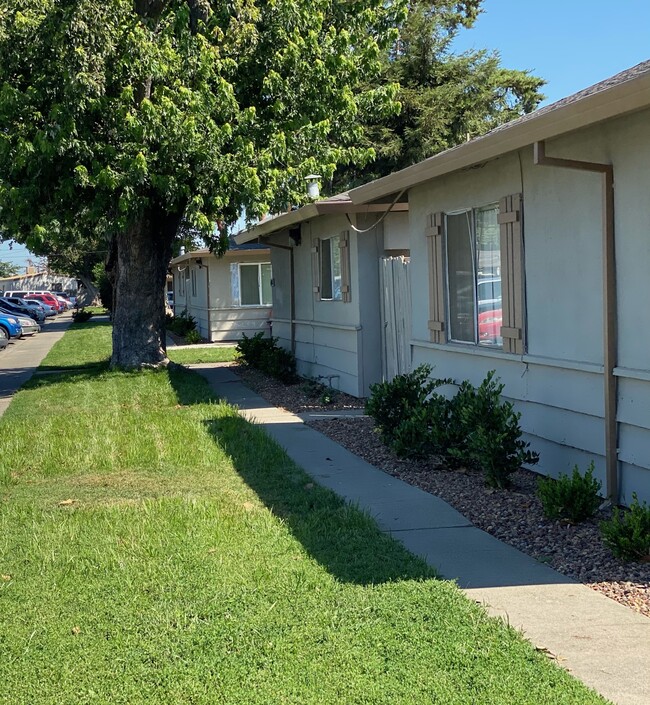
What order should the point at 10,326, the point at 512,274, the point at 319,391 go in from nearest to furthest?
1. the point at 512,274
2. the point at 319,391
3. the point at 10,326

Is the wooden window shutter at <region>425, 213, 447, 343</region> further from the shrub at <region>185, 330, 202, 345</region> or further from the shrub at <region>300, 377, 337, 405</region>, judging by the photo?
the shrub at <region>185, 330, 202, 345</region>

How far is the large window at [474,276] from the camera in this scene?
8891 millimetres

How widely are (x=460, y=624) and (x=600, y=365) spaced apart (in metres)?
3.11

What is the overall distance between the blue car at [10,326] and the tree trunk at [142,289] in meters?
14.5

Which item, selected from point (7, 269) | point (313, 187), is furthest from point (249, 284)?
point (7, 269)

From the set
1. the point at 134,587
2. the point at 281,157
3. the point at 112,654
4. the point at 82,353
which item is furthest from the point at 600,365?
the point at 82,353

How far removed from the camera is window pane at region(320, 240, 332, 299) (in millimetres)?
15141

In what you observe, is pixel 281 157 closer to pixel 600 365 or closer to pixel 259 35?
pixel 259 35

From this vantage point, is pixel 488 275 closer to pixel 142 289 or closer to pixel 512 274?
pixel 512 274

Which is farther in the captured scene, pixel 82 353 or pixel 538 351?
pixel 82 353

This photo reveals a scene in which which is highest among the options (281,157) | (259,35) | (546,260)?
(259,35)

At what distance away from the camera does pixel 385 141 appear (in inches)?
1186

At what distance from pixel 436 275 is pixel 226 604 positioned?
5.79 metres

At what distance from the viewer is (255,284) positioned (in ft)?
95.0
